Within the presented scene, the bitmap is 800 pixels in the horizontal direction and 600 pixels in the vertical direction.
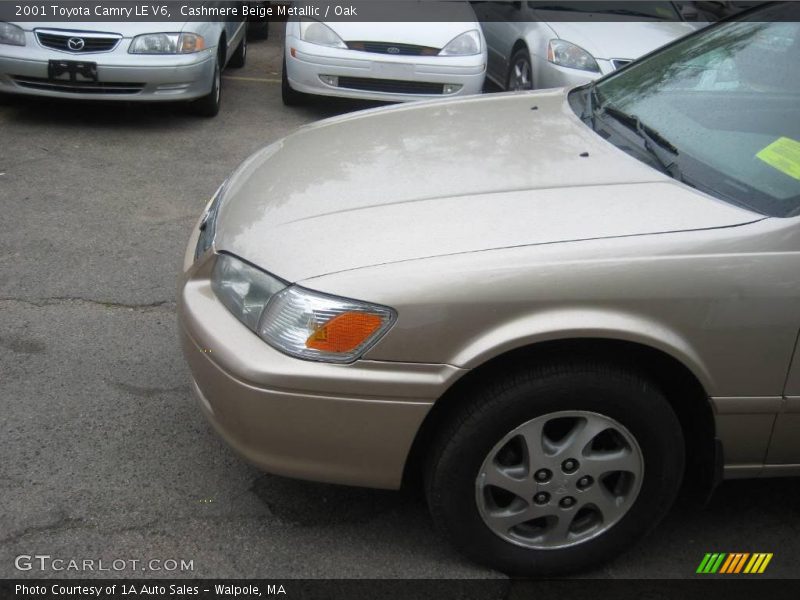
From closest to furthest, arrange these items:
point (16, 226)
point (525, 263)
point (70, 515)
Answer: point (525, 263), point (70, 515), point (16, 226)

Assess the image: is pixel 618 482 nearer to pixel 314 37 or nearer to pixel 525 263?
pixel 525 263

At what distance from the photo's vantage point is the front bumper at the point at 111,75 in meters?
6.85

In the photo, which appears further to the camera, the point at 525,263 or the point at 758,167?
the point at 758,167

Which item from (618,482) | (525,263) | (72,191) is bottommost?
(72,191)

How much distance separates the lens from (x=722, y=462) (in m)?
2.71

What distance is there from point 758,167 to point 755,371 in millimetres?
652

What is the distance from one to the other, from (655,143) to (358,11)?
5191 mm

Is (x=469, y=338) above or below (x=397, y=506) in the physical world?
above

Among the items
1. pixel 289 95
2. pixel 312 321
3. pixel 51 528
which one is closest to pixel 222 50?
pixel 289 95

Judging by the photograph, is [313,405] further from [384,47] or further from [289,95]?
[289,95]

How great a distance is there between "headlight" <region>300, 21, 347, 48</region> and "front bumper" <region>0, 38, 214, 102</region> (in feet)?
3.06

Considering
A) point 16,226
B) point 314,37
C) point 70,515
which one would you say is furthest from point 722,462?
point 314,37

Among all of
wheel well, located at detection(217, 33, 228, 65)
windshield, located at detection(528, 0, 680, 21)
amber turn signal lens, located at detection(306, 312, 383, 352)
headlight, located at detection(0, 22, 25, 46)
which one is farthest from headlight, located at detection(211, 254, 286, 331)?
windshield, located at detection(528, 0, 680, 21)

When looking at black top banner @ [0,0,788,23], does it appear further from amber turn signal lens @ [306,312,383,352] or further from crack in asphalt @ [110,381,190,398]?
amber turn signal lens @ [306,312,383,352]
